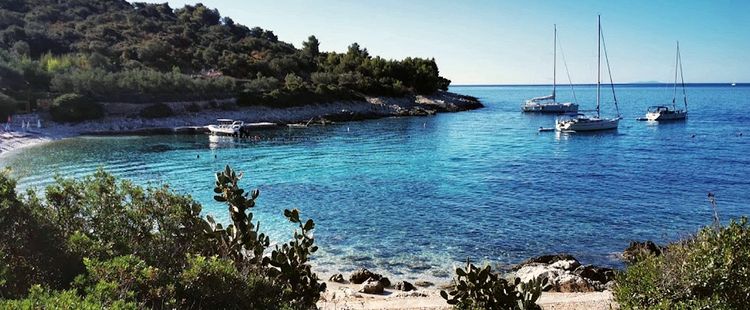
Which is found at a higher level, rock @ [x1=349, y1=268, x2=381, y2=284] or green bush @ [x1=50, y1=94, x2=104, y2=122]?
green bush @ [x1=50, y1=94, x2=104, y2=122]

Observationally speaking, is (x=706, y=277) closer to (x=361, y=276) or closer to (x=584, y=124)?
(x=361, y=276)

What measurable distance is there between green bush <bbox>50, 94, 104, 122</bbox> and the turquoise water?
803cm

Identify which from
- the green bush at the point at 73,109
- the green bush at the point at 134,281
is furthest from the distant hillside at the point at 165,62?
the green bush at the point at 134,281

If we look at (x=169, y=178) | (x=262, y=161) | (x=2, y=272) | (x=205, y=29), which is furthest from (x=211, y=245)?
(x=205, y=29)

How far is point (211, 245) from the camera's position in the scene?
32.3 ft

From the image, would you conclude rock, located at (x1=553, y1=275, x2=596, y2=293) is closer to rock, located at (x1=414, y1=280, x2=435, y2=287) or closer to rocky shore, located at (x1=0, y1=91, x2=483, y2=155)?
rock, located at (x1=414, y1=280, x2=435, y2=287)

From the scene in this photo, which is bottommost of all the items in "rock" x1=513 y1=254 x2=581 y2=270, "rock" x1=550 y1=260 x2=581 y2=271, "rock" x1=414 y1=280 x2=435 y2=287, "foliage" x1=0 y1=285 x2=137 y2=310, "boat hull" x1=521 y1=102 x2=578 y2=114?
"rock" x1=414 y1=280 x2=435 y2=287

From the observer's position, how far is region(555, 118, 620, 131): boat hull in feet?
210

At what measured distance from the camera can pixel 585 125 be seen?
212ft

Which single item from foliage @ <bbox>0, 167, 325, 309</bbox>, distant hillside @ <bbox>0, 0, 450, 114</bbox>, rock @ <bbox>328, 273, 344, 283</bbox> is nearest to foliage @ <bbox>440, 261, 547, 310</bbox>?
foliage @ <bbox>0, 167, 325, 309</bbox>

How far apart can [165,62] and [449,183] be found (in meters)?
72.6

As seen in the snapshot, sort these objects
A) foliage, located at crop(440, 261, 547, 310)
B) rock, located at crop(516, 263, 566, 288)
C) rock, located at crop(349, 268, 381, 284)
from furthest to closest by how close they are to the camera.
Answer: rock, located at crop(349, 268, 381, 284) < rock, located at crop(516, 263, 566, 288) < foliage, located at crop(440, 261, 547, 310)

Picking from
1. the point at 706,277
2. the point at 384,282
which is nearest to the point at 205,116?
the point at 384,282

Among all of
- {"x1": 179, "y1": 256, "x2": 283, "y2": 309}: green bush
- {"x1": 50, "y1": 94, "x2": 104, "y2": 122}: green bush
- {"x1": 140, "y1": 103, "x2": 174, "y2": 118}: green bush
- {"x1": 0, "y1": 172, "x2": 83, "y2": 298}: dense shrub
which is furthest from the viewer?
{"x1": 140, "y1": 103, "x2": 174, "y2": 118}: green bush
